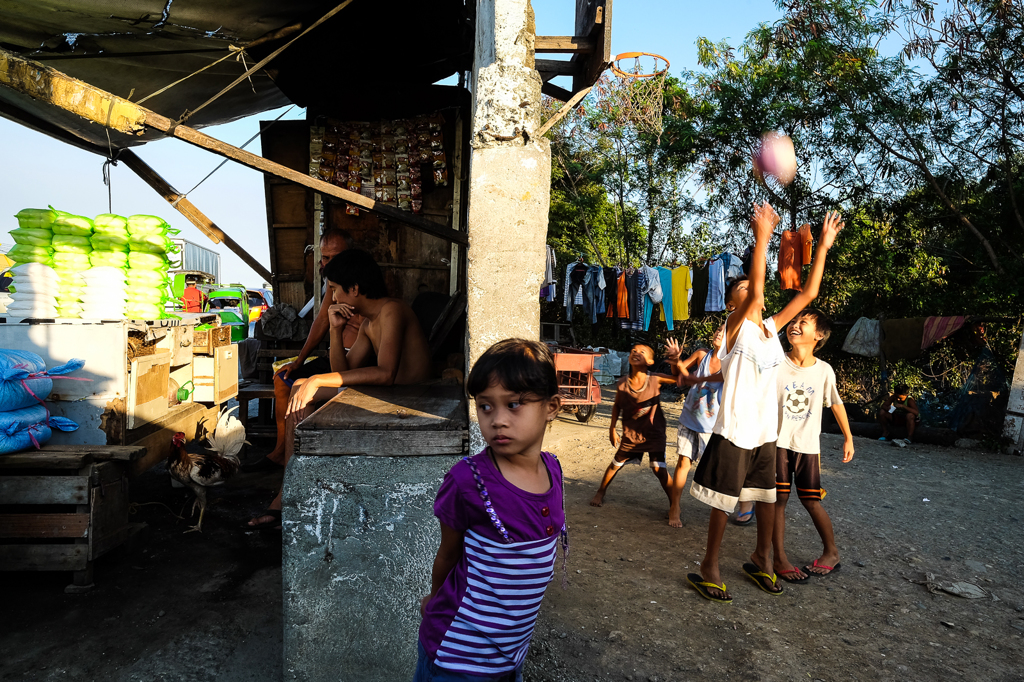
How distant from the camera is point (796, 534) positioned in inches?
183

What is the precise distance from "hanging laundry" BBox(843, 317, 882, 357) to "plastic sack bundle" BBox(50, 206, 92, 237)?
33.0ft

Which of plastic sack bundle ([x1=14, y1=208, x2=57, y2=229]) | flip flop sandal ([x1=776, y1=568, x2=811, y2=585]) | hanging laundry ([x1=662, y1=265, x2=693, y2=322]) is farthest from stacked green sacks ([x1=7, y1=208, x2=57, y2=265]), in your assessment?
hanging laundry ([x1=662, y1=265, x2=693, y2=322])

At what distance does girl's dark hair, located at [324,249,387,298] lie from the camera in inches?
138

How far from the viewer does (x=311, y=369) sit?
15.0 ft

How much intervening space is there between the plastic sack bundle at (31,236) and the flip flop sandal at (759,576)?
16.3ft

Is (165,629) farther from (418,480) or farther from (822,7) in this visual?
(822,7)

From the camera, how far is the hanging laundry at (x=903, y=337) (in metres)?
8.91

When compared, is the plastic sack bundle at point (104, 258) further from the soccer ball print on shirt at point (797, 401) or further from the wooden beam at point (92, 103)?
the soccer ball print on shirt at point (797, 401)

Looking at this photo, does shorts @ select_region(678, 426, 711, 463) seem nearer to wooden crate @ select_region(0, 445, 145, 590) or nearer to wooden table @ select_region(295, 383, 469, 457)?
wooden table @ select_region(295, 383, 469, 457)

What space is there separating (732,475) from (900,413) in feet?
22.2

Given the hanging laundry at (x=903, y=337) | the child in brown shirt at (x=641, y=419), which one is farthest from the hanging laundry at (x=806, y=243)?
the hanging laundry at (x=903, y=337)

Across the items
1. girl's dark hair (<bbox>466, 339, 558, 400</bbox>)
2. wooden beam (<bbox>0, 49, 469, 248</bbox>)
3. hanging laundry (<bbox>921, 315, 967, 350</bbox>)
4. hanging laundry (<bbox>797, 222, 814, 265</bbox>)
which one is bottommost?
girl's dark hair (<bbox>466, 339, 558, 400</bbox>)

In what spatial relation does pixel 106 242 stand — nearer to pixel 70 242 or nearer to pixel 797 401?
pixel 70 242

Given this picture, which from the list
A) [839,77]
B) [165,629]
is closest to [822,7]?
[839,77]
